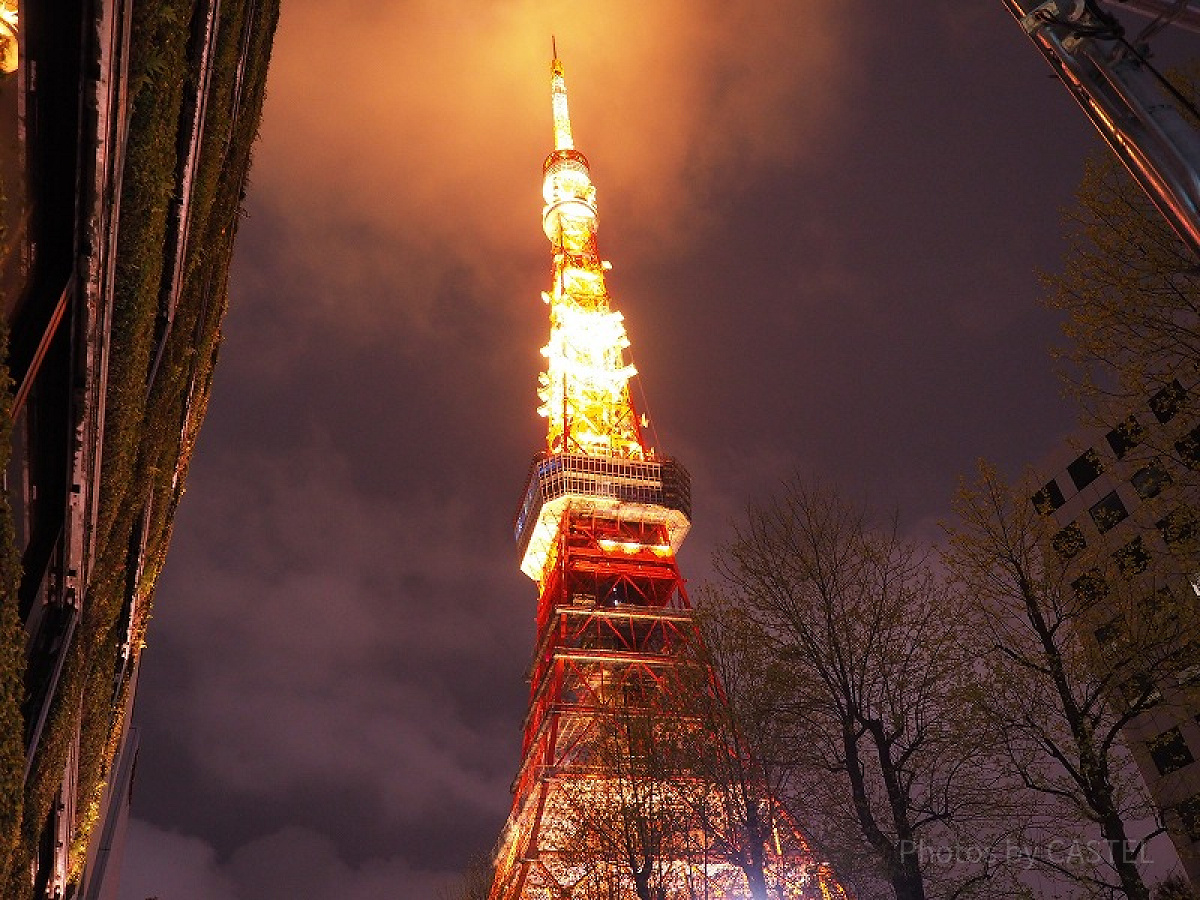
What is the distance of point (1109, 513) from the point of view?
29.3 metres

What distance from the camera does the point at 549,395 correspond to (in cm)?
4862

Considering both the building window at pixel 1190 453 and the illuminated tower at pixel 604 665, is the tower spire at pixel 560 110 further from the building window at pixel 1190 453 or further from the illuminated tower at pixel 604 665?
the building window at pixel 1190 453

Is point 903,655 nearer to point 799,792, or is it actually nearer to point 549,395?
point 799,792

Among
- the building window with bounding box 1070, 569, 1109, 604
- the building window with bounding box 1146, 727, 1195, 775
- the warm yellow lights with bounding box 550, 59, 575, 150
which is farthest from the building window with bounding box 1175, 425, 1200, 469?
the warm yellow lights with bounding box 550, 59, 575, 150

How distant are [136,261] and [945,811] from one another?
1044 cm

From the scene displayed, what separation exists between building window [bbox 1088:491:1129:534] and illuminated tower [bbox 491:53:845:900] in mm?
15114

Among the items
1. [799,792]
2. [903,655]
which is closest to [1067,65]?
[903,655]

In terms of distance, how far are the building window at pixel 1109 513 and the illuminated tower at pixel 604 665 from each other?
15.1m

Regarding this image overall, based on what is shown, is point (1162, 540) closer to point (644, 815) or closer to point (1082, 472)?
point (644, 815)

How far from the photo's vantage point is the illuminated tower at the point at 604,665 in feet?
51.4

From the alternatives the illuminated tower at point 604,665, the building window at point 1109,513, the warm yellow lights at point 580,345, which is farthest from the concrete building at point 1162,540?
the warm yellow lights at point 580,345

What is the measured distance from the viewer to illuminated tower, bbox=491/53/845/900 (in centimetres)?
1567

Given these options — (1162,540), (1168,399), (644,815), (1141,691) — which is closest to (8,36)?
(1168,399)

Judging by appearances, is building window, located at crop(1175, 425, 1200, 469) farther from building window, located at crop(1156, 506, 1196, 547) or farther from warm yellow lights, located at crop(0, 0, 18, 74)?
warm yellow lights, located at crop(0, 0, 18, 74)
